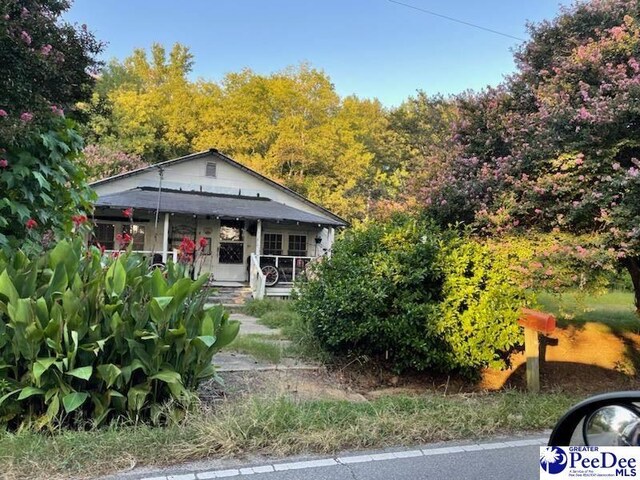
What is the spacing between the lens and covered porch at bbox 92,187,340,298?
602 inches

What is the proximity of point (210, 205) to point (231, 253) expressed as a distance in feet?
6.69

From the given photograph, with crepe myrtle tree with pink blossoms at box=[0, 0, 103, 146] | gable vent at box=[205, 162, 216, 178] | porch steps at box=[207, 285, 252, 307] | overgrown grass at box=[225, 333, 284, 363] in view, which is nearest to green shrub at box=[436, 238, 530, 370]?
overgrown grass at box=[225, 333, 284, 363]

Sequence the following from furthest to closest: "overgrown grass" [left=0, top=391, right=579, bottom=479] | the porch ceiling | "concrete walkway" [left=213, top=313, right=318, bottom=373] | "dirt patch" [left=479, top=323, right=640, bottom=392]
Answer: the porch ceiling → "dirt patch" [left=479, top=323, right=640, bottom=392] → "concrete walkway" [left=213, top=313, right=318, bottom=373] → "overgrown grass" [left=0, top=391, right=579, bottom=479]

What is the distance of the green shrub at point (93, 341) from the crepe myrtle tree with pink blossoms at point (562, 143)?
193 inches

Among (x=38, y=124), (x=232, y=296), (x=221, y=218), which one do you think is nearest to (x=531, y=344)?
(x=38, y=124)

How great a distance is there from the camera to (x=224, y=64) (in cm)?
3597

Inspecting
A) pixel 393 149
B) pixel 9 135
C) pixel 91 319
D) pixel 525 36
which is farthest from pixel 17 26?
pixel 393 149

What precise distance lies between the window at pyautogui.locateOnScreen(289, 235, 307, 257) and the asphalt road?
1533cm

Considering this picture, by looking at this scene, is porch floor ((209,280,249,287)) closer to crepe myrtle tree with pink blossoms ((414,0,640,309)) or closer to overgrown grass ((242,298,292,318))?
overgrown grass ((242,298,292,318))

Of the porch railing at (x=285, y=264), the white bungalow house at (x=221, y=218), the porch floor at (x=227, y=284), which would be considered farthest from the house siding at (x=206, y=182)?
the porch floor at (x=227, y=284)

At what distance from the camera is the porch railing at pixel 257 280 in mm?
14289

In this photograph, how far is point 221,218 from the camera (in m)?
16.3

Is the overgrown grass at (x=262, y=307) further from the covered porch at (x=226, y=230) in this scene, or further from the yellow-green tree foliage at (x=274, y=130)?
the yellow-green tree foliage at (x=274, y=130)

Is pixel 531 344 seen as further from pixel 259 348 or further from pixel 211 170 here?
pixel 211 170
